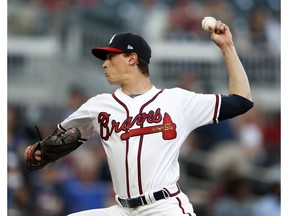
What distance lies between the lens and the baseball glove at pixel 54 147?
4.67 m

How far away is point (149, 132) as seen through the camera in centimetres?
453

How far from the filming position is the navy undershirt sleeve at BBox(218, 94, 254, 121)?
450 cm

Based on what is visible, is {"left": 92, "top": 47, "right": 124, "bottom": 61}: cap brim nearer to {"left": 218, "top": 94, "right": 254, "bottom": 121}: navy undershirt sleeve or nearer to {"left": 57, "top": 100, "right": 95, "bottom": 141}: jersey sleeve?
{"left": 57, "top": 100, "right": 95, "bottom": 141}: jersey sleeve

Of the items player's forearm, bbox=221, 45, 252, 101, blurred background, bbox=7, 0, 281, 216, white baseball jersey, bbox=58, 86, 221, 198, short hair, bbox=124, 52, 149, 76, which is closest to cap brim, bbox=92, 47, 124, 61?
short hair, bbox=124, 52, 149, 76

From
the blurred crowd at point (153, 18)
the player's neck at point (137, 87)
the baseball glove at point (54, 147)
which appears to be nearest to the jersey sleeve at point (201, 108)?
the player's neck at point (137, 87)

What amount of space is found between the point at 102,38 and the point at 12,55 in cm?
116

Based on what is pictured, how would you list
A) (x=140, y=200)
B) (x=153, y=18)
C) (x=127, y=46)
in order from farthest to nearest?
(x=153, y=18), (x=127, y=46), (x=140, y=200)

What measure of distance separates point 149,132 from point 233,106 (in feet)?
1.55

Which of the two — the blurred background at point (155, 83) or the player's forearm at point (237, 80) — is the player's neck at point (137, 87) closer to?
the player's forearm at point (237, 80)

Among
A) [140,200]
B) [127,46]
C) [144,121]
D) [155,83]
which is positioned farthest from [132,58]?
[155,83]

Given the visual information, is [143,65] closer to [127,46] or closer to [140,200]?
[127,46]
